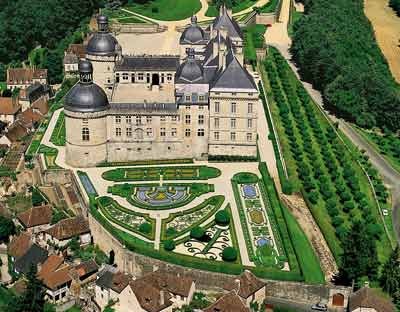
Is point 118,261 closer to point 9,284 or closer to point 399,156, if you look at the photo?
point 9,284

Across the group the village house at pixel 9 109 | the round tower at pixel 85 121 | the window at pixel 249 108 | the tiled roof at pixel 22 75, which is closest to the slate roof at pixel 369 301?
the window at pixel 249 108

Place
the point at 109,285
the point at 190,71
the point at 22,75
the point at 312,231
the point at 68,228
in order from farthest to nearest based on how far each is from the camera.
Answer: the point at 22,75 → the point at 190,71 → the point at 312,231 → the point at 68,228 → the point at 109,285

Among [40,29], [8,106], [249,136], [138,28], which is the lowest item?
[8,106]

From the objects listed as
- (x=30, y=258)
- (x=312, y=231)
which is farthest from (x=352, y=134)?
(x=30, y=258)

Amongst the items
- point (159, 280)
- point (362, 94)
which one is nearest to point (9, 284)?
point (159, 280)

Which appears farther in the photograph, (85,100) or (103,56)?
(103,56)

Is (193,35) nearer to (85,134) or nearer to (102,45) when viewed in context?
(102,45)

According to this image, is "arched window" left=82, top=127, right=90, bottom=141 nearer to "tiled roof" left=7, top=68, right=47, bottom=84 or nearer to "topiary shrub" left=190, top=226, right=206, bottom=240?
"topiary shrub" left=190, top=226, right=206, bottom=240
